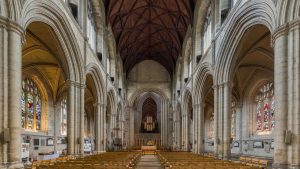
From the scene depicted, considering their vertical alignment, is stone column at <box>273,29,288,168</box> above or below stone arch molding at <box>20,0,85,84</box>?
below

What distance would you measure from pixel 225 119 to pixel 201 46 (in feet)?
31.5

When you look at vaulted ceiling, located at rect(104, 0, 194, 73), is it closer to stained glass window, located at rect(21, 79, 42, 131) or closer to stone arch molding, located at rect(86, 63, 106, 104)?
stone arch molding, located at rect(86, 63, 106, 104)

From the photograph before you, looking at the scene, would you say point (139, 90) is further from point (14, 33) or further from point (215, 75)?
point (14, 33)

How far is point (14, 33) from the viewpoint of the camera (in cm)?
979

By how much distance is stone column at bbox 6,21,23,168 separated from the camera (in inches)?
377

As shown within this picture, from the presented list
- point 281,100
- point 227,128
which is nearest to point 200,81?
point 227,128

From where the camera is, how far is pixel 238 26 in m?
15.0

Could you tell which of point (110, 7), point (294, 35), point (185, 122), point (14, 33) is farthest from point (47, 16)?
point (185, 122)

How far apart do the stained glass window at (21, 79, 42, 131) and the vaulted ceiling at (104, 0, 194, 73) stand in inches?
353

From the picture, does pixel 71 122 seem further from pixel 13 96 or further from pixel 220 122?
pixel 220 122

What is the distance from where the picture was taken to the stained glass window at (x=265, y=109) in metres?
22.1

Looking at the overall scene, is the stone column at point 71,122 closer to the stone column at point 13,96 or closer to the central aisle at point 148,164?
the central aisle at point 148,164

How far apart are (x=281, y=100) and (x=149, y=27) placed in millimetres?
27477

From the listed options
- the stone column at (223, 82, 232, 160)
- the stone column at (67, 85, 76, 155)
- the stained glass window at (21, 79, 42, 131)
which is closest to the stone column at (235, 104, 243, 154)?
the stone column at (223, 82, 232, 160)
